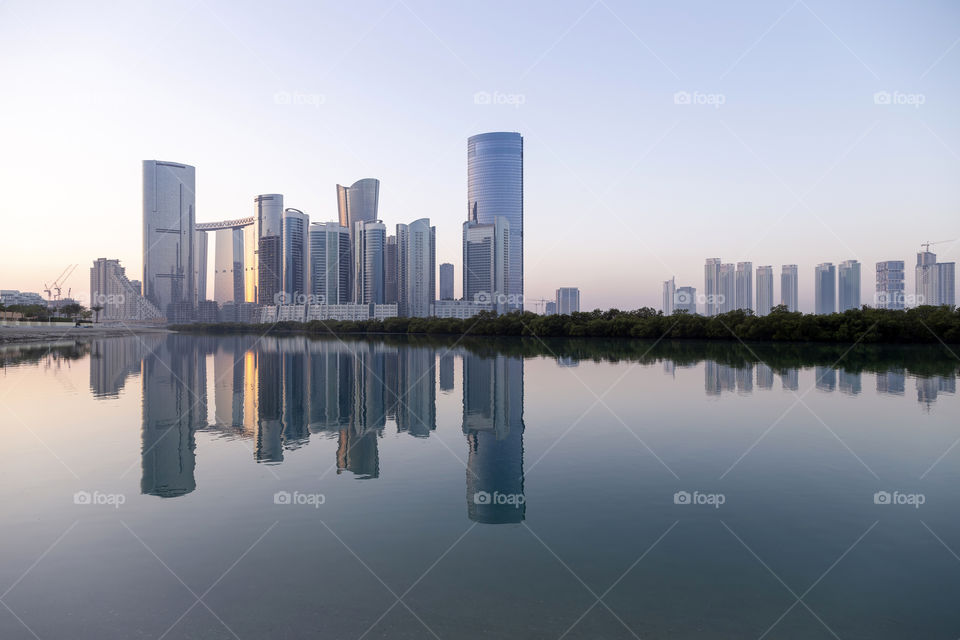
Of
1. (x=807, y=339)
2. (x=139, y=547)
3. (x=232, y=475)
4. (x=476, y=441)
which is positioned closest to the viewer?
(x=139, y=547)

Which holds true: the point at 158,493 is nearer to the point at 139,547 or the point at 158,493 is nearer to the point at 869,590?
the point at 139,547

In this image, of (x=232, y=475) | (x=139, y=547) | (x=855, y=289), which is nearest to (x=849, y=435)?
(x=232, y=475)

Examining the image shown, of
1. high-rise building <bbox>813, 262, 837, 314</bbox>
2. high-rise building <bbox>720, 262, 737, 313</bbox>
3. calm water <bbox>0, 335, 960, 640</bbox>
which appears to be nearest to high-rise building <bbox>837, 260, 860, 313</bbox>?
high-rise building <bbox>813, 262, 837, 314</bbox>

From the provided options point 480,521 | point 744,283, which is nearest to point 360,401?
point 480,521

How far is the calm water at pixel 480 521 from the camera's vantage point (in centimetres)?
693

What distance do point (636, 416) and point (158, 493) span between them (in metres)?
15.1

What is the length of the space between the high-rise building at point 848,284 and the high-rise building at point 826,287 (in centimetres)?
137

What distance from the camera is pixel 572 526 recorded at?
9.89 meters

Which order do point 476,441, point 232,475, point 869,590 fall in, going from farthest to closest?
point 476,441 < point 232,475 < point 869,590

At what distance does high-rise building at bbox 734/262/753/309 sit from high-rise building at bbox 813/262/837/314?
18.0 meters

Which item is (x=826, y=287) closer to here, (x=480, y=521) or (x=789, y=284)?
(x=789, y=284)

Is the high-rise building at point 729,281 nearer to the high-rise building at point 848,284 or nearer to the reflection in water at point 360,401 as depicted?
the high-rise building at point 848,284

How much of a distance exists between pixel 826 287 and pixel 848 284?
16.2ft

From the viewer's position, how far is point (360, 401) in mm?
24344
